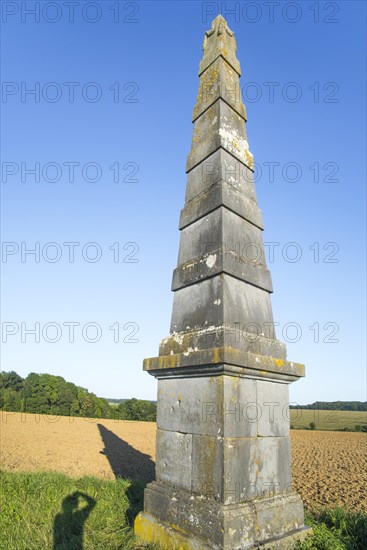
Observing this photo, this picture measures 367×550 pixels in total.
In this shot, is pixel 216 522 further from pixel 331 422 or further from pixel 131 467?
pixel 331 422

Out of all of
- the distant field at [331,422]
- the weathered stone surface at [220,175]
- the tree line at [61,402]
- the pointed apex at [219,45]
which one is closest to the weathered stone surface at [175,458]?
the weathered stone surface at [220,175]

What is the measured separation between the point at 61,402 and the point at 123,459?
91.8ft

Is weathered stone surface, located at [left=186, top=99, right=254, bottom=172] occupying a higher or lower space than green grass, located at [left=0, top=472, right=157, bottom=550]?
higher

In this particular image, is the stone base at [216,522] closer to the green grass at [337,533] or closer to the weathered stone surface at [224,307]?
the green grass at [337,533]

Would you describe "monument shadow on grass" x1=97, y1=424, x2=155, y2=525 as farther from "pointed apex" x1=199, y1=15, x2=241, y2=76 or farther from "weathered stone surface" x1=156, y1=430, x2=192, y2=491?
"pointed apex" x1=199, y1=15, x2=241, y2=76

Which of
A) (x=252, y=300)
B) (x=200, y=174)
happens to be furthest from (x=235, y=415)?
(x=200, y=174)

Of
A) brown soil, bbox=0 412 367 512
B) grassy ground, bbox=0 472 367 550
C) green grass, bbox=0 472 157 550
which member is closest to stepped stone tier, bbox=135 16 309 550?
grassy ground, bbox=0 472 367 550

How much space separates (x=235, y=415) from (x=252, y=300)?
1.34 m

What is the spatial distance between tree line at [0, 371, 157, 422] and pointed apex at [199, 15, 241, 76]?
4559 cm

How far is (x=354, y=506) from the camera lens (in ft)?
35.1

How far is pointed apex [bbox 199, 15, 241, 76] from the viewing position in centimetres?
491

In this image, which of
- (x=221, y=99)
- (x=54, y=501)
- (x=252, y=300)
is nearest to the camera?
(x=252, y=300)

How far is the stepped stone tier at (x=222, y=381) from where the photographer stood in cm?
299

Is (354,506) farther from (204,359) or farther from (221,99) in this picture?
(221,99)
